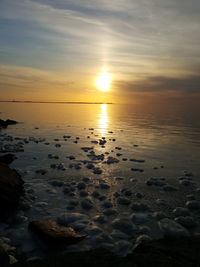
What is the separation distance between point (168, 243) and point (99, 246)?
1.97 meters

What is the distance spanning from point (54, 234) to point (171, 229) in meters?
3.70

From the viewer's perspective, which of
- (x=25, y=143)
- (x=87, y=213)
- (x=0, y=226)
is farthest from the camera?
(x=25, y=143)

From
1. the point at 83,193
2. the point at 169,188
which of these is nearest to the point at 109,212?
the point at 83,193

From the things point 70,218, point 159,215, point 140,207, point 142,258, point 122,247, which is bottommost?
point 122,247

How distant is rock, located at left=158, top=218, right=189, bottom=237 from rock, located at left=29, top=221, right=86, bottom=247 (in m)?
2.63

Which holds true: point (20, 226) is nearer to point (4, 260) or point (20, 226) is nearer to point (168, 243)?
point (4, 260)

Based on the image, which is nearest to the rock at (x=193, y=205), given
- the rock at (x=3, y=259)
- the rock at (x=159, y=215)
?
the rock at (x=159, y=215)

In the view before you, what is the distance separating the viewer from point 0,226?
7977 mm

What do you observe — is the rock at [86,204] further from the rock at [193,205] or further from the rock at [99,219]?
the rock at [193,205]

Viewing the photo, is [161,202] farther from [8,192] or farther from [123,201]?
[8,192]

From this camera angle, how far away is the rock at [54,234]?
688 cm

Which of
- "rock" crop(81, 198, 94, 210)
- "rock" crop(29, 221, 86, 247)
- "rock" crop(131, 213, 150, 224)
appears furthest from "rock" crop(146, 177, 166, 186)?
"rock" crop(29, 221, 86, 247)

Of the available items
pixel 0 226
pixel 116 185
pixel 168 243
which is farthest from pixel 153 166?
pixel 0 226

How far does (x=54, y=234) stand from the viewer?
698 cm
